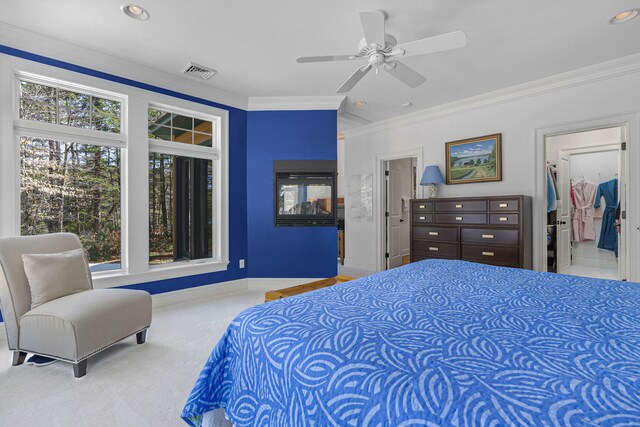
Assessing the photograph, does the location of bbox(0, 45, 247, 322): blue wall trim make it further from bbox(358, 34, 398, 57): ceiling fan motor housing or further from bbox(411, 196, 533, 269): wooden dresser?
bbox(411, 196, 533, 269): wooden dresser

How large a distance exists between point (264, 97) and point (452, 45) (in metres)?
2.72

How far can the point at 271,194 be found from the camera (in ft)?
14.1

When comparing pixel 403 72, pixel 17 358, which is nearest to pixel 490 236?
pixel 403 72

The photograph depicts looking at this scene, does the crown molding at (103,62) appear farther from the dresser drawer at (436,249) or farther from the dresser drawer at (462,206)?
the dresser drawer at (436,249)

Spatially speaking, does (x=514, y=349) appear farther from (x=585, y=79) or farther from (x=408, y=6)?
(x=585, y=79)

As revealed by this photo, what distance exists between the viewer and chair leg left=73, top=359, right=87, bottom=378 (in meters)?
1.95

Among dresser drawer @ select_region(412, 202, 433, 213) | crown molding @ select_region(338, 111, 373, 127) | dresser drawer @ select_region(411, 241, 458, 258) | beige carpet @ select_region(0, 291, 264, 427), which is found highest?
crown molding @ select_region(338, 111, 373, 127)

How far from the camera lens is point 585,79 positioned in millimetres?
3393

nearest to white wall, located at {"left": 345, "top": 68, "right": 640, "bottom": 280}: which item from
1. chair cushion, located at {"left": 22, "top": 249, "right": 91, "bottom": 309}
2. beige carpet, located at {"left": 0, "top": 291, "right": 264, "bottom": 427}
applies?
beige carpet, located at {"left": 0, "top": 291, "right": 264, "bottom": 427}

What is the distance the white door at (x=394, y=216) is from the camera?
5.55 m

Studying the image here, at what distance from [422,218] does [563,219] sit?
233 centimetres

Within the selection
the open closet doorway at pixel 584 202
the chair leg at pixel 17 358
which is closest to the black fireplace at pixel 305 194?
the chair leg at pixel 17 358

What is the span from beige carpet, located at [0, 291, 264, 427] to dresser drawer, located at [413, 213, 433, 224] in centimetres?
298

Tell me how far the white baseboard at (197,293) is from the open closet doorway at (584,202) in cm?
430
